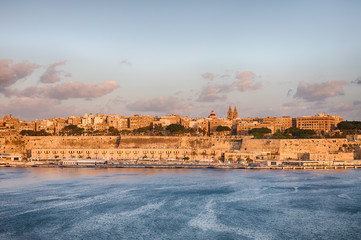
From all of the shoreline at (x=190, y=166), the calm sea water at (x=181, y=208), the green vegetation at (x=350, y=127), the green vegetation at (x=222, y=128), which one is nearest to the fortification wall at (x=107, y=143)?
the shoreline at (x=190, y=166)

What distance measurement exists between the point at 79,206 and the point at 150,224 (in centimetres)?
511

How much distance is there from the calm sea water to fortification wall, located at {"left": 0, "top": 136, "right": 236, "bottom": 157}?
20.3m

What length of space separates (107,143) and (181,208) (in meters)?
34.9

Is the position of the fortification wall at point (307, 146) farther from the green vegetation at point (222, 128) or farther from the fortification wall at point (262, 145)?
the green vegetation at point (222, 128)

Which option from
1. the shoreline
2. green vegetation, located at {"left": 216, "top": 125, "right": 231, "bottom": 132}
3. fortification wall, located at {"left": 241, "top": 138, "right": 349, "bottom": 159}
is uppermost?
green vegetation, located at {"left": 216, "top": 125, "right": 231, "bottom": 132}

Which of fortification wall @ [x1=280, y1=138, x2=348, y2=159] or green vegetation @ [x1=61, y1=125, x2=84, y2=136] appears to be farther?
green vegetation @ [x1=61, y1=125, x2=84, y2=136]

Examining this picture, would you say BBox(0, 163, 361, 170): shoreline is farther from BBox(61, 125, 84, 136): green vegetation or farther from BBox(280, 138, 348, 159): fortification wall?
BBox(61, 125, 84, 136): green vegetation

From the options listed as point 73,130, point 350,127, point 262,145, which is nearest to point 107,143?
point 73,130

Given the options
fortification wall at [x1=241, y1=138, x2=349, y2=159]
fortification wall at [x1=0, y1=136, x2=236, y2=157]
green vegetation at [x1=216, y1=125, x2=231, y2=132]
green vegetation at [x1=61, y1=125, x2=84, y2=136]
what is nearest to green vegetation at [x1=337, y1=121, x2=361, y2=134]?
fortification wall at [x1=241, y1=138, x2=349, y2=159]

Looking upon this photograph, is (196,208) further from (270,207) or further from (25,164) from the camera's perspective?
(25,164)

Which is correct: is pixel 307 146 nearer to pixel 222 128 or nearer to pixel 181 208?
pixel 222 128

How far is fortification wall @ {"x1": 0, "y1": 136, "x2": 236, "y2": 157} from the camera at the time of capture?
5175 centimetres

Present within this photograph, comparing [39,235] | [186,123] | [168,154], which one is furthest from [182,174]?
[186,123]

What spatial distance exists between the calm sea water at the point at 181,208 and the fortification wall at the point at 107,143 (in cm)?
2035
